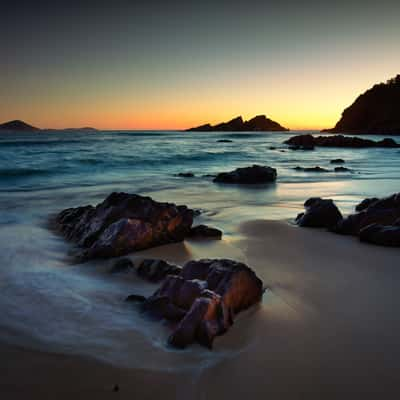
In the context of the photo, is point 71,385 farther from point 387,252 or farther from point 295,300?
point 387,252

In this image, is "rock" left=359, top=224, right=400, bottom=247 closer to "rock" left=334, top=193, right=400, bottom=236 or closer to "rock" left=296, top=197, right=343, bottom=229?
"rock" left=334, top=193, right=400, bottom=236

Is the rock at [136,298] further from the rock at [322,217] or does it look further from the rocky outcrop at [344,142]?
the rocky outcrop at [344,142]

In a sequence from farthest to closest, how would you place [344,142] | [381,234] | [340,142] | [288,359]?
[340,142], [344,142], [381,234], [288,359]

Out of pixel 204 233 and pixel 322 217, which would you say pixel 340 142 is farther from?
pixel 204 233

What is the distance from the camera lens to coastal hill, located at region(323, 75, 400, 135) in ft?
268

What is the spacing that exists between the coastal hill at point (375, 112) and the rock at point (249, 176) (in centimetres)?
7294

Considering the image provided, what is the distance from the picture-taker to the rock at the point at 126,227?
4762 mm

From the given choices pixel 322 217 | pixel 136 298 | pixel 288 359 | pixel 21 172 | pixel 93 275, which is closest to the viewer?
pixel 288 359

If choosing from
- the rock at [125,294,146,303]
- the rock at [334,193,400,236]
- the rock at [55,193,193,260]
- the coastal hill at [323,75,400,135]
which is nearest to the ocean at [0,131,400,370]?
the rock at [125,294,146,303]

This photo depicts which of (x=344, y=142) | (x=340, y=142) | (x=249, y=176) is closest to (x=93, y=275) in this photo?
(x=249, y=176)

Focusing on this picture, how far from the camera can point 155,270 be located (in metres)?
3.94

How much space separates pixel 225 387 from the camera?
2.27 m

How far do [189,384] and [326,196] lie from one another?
28.9 feet

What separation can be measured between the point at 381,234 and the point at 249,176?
8000 mm
